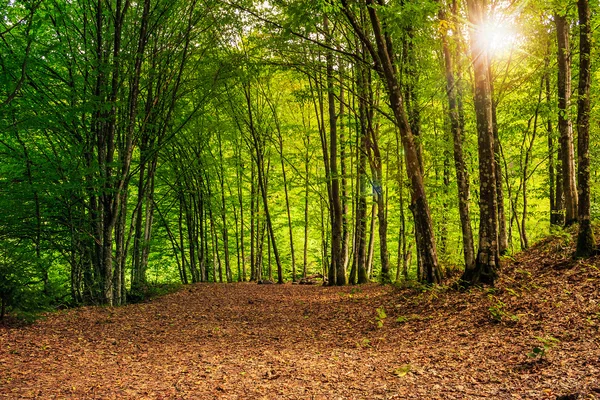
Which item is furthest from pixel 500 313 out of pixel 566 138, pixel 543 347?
pixel 566 138

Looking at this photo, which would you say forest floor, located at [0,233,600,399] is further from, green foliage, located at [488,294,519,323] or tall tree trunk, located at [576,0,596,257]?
tall tree trunk, located at [576,0,596,257]

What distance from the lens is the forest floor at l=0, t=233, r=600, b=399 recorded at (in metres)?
4.04

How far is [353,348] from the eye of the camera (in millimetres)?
6066

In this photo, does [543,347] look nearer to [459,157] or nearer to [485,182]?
[485,182]

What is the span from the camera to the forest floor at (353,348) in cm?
404

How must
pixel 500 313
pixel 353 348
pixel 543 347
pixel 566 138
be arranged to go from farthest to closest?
pixel 566 138, pixel 353 348, pixel 500 313, pixel 543 347

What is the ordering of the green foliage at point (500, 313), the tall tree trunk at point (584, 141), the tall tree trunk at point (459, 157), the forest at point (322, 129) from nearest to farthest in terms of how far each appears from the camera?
1. the green foliage at point (500, 313)
2. the tall tree trunk at point (584, 141)
3. the forest at point (322, 129)
4. the tall tree trunk at point (459, 157)

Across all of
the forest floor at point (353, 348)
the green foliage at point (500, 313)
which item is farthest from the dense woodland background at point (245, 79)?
the green foliage at point (500, 313)

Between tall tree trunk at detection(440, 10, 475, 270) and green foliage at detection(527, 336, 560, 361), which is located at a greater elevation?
tall tree trunk at detection(440, 10, 475, 270)

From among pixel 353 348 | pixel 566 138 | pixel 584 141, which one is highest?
pixel 566 138

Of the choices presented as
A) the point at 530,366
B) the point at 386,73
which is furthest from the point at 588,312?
the point at 386,73

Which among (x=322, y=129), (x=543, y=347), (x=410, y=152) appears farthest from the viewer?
(x=322, y=129)

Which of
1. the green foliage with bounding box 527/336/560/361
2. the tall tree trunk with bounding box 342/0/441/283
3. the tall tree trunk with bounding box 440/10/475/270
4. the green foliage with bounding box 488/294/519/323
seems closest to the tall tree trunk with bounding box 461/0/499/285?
the green foliage with bounding box 488/294/519/323

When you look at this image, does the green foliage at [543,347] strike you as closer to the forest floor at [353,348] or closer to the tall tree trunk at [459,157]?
the forest floor at [353,348]
